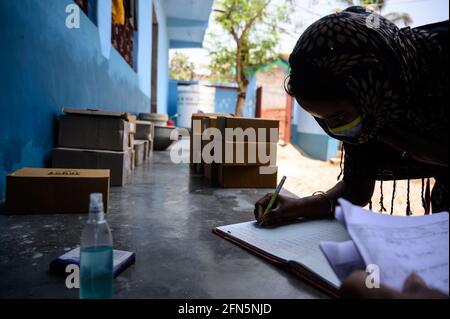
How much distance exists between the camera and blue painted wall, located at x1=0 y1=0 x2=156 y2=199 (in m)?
1.38

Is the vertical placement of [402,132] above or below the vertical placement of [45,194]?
above

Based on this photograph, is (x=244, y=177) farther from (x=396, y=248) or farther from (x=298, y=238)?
(x=396, y=248)

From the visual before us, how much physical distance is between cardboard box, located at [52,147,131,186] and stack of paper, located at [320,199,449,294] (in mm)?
1525

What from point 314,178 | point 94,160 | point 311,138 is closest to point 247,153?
point 94,160

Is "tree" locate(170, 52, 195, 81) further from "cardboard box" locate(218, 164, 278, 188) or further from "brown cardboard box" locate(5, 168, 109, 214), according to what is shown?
"brown cardboard box" locate(5, 168, 109, 214)

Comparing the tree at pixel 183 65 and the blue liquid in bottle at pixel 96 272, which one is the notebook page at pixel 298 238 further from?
the tree at pixel 183 65

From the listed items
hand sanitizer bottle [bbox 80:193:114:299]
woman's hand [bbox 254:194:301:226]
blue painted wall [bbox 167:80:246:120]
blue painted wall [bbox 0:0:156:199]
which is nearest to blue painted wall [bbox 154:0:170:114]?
blue painted wall [bbox 167:80:246:120]

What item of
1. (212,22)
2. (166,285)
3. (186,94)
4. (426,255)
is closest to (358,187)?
(426,255)

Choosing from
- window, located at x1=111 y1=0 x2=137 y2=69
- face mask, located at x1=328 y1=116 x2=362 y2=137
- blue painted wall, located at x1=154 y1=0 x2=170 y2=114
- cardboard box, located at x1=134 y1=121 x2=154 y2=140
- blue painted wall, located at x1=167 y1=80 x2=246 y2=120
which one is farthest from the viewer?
blue painted wall, located at x1=167 y1=80 x2=246 y2=120

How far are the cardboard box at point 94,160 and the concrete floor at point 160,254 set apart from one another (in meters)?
0.32

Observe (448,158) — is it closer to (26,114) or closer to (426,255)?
(426,255)
